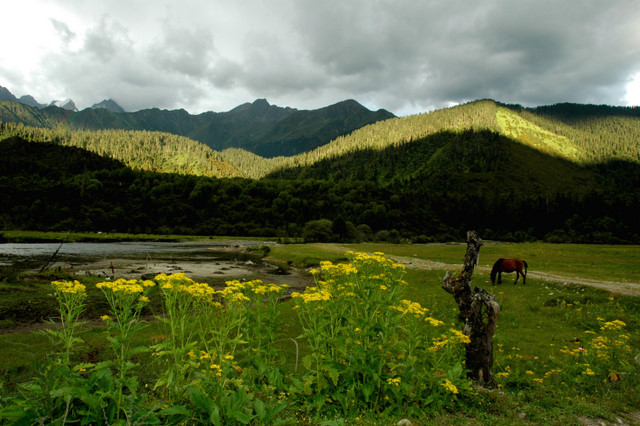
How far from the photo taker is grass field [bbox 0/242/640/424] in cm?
606

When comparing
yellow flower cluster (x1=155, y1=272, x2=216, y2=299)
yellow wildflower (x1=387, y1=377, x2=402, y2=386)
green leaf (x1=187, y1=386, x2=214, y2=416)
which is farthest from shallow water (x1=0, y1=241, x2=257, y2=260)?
yellow wildflower (x1=387, y1=377, x2=402, y2=386)

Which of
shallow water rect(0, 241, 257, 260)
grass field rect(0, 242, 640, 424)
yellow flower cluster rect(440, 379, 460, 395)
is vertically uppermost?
yellow flower cluster rect(440, 379, 460, 395)

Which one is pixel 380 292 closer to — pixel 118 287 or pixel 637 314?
pixel 118 287

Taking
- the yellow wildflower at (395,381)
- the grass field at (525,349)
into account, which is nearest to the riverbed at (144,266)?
the grass field at (525,349)

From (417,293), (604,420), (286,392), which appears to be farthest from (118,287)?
(417,293)

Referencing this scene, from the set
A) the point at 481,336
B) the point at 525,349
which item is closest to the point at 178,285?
the point at 481,336

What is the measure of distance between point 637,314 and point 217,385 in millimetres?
21003

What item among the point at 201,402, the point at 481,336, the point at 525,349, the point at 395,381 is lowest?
the point at 525,349

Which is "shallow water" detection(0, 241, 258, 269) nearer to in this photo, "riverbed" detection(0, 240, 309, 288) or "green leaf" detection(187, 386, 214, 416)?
"riverbed" detection(0, 240, 309, 288)

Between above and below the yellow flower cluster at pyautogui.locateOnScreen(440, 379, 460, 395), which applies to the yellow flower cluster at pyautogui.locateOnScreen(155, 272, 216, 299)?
above

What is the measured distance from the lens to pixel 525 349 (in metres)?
12.2

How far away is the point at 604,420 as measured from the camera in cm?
607

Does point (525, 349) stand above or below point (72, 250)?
above

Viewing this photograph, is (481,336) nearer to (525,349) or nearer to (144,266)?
(525,349)
